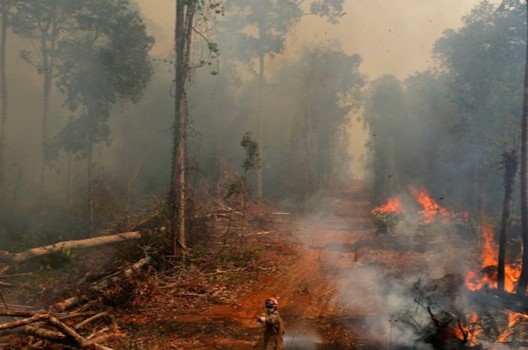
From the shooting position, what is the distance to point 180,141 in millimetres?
14891

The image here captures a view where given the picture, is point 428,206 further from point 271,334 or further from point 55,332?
point 55,332

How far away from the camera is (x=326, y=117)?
4534 cm

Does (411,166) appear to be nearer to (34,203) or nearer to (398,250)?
(398,250)

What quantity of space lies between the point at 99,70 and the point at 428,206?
21.7m

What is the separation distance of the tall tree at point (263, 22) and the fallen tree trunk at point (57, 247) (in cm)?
1503

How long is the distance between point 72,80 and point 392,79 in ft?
126

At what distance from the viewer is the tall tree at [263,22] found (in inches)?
1200

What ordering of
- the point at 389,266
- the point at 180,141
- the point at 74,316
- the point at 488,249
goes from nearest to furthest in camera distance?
the point at 74,316 < the point at 180,141 < the point at 389,266 < the point at 488,249

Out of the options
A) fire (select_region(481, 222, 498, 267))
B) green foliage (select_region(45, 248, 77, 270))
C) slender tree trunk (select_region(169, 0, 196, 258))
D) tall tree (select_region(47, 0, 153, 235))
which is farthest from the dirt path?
tall tree (select_region(47, 0, 153, 235))

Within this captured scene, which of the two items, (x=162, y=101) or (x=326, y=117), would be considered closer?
(x=162, y=101)

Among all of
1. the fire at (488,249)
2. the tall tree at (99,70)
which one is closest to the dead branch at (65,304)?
the tall tree at (99,70)

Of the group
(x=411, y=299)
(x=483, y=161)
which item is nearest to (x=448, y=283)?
(x=411, y=299)

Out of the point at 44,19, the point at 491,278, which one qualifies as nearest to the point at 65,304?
the point at 491,278

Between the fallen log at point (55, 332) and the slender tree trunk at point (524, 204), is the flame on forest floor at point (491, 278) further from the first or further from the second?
the fallen log at point (55, 332)
